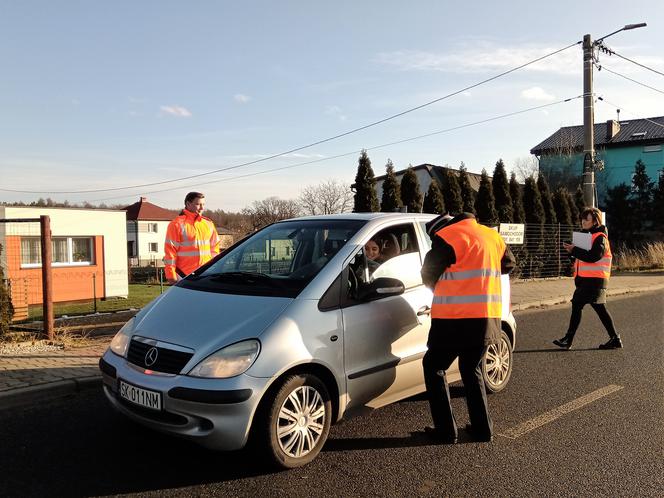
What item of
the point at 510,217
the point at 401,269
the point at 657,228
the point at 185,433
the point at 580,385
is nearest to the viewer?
the point at 185,433

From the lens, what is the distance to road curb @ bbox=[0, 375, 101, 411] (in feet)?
15.1

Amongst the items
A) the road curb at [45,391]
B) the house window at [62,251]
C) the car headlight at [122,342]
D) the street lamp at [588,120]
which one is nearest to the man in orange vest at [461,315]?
the car headlight at [122,342]

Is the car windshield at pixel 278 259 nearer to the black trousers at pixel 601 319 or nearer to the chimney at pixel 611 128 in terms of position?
the black trousers at pixel 601 319

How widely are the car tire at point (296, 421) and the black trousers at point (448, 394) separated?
34.7 inches

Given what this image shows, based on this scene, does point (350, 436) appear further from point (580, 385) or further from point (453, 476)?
point (580, 385)

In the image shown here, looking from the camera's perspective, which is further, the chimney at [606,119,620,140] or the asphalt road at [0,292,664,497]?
the chimney at [606,119,620,140]

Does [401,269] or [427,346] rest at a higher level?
[401,269]

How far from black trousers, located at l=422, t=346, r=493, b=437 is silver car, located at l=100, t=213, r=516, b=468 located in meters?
0.26

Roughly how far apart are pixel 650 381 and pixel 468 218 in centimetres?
332

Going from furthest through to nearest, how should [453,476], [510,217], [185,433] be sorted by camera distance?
[510,217] < [453,476] < [185,433]

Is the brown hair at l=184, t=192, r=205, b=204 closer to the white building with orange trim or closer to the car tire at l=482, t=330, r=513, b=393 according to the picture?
the car tire at l=482, t=330, r=513, b=393

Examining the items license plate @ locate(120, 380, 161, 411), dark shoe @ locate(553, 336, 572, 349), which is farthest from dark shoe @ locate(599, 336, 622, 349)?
license plate @ locate(120, 380, 161, 411)

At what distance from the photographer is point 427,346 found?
13.5 feet

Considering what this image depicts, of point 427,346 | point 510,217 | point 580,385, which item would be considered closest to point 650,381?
point 580,385
